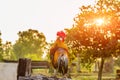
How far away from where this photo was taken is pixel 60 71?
33.0ft

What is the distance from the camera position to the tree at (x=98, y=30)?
2441 cm

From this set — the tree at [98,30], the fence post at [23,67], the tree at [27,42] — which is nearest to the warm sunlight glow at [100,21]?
the tree at [98,30]

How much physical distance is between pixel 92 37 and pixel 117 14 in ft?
7.74

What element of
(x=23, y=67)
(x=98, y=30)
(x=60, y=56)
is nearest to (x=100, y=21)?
(x=98, y=30)

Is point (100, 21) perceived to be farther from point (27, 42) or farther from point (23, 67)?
point (27, 42)

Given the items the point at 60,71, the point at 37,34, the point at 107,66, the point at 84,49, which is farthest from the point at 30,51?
the point at 60,71

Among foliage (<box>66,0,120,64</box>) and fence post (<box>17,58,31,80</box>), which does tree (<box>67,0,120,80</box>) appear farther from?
fence post (<box>17,58,31,80</box>)

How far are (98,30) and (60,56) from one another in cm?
1496

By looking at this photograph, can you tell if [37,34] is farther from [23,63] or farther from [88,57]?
[23,63]

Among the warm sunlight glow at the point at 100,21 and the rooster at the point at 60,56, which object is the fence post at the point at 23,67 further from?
the warm sunlight glow at the point at 100,21

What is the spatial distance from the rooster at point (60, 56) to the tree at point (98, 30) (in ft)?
47.1

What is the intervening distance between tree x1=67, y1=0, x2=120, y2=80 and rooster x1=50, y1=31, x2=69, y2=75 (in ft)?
47.1

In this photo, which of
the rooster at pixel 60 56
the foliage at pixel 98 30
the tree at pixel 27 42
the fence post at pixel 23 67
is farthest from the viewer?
the tree at pixel 27 42

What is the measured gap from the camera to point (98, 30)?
80.5 ft
